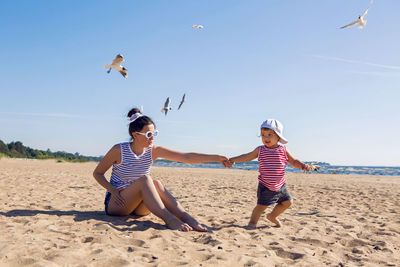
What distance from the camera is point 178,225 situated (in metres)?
3.62

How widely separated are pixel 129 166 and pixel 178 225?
0.92 metres

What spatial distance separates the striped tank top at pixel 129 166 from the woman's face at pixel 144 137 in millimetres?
124

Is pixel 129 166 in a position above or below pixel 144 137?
below

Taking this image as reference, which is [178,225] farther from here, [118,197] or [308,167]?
[308,167]

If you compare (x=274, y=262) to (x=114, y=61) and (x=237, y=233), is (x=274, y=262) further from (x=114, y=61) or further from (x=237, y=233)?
(x=114, y=61)

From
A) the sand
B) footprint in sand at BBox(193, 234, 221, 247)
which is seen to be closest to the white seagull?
the sand

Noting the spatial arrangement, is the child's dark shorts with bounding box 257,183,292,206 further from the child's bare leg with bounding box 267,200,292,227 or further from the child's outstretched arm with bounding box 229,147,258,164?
the child's outstretched arm with bounding box 229,147,258,164

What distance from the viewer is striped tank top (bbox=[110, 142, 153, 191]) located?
3.88m

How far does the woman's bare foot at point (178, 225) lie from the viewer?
3581 mm

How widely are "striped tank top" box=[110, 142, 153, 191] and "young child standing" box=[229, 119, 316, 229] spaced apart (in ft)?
4.55

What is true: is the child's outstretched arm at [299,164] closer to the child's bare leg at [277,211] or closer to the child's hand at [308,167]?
the child's hand at [308,167]

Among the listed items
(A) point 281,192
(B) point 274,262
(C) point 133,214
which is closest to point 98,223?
(C) point 133,214

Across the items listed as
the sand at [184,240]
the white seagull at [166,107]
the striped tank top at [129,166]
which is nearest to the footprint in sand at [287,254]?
the sand at [184,240]

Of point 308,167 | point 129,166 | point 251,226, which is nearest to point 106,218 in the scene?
point 129,166
